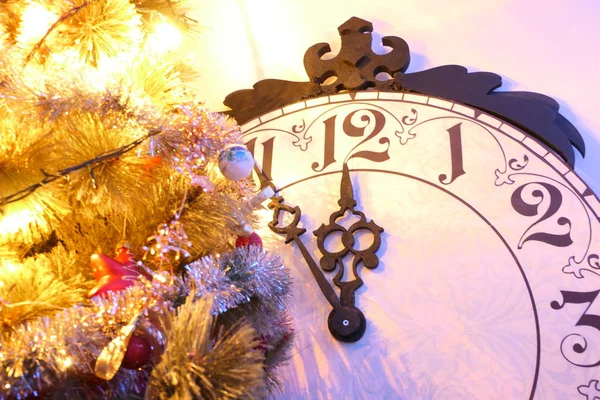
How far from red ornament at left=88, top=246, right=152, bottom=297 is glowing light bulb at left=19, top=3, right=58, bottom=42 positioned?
0.31 meters

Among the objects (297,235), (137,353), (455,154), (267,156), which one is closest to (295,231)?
(297,235)

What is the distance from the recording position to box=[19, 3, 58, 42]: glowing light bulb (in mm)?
666

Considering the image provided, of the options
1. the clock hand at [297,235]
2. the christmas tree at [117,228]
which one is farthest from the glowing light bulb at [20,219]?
the clock hand at [297,235]

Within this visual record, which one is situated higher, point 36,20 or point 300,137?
point 36,20

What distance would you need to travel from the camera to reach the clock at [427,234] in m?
0.74

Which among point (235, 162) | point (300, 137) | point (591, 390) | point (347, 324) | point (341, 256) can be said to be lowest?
point (591, 390)

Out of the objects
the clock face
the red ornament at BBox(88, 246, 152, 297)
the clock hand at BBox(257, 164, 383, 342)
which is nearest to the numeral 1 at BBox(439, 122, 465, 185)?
the clock face

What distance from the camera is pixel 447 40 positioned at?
99 cm

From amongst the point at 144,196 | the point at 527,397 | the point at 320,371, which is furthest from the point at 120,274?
the point at 527,397

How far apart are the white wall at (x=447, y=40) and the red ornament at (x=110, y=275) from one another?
53cm

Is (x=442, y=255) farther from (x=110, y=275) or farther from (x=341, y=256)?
(x=110, y=275)

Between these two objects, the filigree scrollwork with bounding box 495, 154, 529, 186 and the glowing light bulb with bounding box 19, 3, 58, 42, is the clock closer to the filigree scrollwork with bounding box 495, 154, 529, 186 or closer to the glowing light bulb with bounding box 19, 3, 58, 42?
the filigree scrollwork with bounding box 495, 154, 529, 186

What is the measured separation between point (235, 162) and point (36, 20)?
1.03 ft

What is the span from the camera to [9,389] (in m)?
0.45
